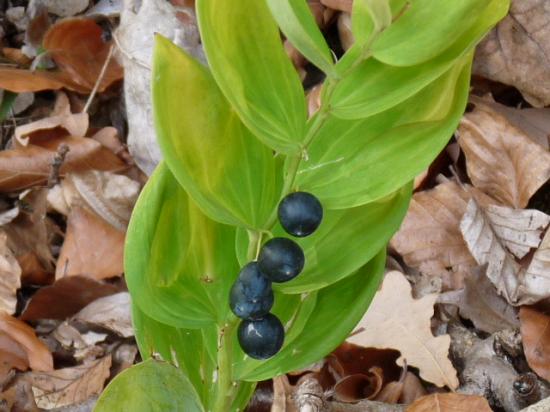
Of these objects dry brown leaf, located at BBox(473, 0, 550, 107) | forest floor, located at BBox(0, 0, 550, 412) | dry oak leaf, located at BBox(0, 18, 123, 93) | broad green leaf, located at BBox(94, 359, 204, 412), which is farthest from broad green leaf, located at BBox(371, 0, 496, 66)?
dry oak leaf, located at BBox(0, 18, 123, 93)

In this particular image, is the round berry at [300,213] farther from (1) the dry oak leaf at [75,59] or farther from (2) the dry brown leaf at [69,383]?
(1) the dry oak leaf at [75,59]

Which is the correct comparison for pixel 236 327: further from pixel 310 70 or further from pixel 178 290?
pixel 310 70

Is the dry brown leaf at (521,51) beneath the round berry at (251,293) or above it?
beneath

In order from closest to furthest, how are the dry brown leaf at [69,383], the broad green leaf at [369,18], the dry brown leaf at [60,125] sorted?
the broad green leaf at [369,18], the dry brown leaf at [69,383], the dry brown leaf at [60,125]

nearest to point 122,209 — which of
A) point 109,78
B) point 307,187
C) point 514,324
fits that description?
point 109,78

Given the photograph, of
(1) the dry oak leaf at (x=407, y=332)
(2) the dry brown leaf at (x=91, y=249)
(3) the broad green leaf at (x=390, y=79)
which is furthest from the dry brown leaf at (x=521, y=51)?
(3) the broad green leaf at (x=390, y=79)

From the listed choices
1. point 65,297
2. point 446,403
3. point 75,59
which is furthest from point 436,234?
point 75,59

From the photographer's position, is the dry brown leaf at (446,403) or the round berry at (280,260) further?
the dry brown leaf at (446,403)

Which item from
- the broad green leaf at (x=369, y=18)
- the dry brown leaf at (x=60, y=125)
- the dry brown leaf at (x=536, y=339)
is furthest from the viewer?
the dry brown leaf at (x=60, y=125)
